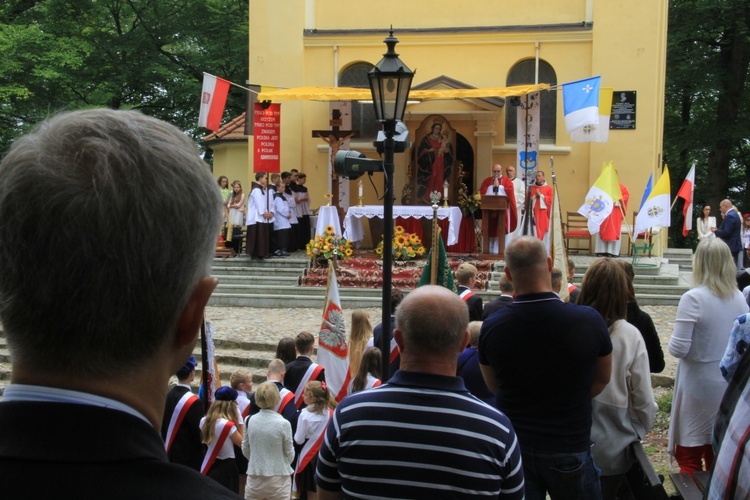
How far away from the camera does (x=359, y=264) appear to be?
18750 mm

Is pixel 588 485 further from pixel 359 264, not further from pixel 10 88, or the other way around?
pixel 10 88

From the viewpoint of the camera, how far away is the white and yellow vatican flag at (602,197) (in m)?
18.2

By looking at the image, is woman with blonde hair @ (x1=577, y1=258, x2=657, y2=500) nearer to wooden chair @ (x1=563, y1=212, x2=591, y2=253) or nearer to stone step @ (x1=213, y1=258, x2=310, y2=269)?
stone step @ (x1=213, y1=258, x2=310, y2=269)

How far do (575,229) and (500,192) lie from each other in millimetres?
2943

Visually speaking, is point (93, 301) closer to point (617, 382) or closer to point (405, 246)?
point (617, 382)

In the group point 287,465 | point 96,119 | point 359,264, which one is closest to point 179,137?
point 96,119

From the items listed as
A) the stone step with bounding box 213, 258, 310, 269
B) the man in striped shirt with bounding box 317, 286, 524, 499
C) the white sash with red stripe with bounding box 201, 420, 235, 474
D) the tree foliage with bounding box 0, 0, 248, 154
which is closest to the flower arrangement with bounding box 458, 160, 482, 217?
the stone step with bounding box 213, 258, 310, 269

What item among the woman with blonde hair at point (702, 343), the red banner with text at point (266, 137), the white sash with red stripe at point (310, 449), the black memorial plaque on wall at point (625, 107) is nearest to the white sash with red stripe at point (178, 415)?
the white sash with red stripe at point (310, 449)

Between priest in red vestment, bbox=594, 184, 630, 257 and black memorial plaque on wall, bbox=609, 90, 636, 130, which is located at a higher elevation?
black memorial plaque on wall, bbox=609, 90, 636, 130

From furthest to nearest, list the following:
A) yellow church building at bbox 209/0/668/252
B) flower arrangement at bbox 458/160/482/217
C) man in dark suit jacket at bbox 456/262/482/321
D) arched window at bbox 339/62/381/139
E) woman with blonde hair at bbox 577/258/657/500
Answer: arched window at bbox 339/62/381/139, yellow church building at bbox 209/0/668/252, flower arrangement at bbox 458/160/482/217, man in dark suit jacket at bbox 456/262/482/321, woman with blonde hair at bbox 577/258/657/500

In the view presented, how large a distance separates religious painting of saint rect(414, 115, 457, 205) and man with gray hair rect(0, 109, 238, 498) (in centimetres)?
2033

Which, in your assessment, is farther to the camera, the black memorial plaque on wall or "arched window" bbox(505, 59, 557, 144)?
"arched window" bbox(505, 59, 557, 144)

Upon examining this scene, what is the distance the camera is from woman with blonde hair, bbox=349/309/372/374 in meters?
8.16

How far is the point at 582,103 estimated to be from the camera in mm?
18469
